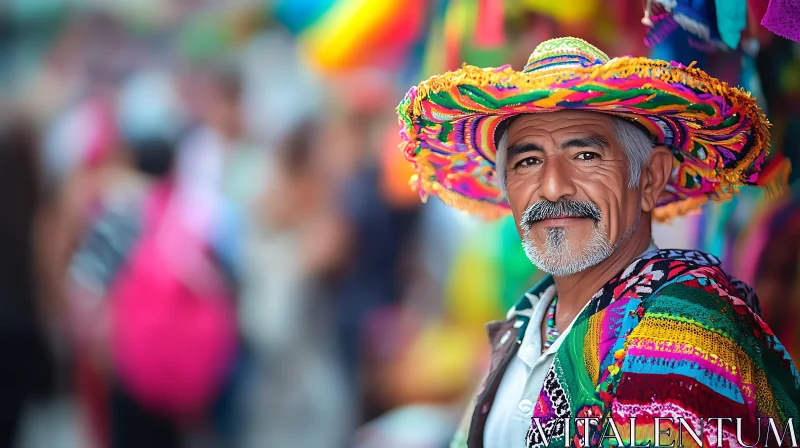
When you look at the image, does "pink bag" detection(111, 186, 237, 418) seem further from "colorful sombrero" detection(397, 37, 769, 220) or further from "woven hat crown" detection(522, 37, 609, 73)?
"woven hat crown" detection(522, 37, 609, 73)

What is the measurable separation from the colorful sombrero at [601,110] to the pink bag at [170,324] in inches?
48.0

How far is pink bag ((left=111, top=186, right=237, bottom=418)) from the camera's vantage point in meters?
3.63

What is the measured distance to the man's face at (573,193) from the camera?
97.3 inches

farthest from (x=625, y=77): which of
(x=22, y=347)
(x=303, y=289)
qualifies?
(x=22, y=347)

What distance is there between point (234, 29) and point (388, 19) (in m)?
0.71

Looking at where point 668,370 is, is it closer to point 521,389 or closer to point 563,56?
point 521,389

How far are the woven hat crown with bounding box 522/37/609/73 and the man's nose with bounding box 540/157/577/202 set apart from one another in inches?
12.0

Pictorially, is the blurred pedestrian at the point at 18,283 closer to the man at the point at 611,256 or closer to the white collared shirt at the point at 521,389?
the man at the point at 611,256

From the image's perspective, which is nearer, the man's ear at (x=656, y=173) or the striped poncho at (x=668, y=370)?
the striped poncho at (x=668, y=370)

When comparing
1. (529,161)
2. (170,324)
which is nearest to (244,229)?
(170,324)

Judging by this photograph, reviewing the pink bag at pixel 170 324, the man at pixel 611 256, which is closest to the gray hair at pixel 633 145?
the man at pixel 611 256

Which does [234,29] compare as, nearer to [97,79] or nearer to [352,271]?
[97,79]

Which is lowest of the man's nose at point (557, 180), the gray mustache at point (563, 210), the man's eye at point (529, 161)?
the gray mustache at point (563, 210)

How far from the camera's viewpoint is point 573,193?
2.48 metres
